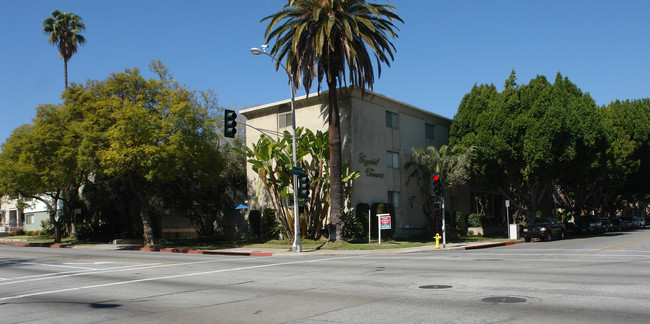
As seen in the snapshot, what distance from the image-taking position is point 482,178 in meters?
40.3

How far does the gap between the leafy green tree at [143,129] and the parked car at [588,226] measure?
36060mm

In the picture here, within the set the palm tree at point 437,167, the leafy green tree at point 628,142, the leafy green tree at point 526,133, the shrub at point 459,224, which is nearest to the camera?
the leafy green tree at point 526,133

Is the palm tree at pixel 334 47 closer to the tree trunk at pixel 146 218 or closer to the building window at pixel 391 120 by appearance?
the building window at pixel 391 120

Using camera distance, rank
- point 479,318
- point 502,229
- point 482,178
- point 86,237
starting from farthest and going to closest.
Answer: point 502,229
point 86,237
point 482,178
point 479,318

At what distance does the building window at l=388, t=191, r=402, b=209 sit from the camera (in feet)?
122

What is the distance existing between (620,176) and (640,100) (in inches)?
494

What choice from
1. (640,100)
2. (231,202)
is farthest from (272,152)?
(640,100)

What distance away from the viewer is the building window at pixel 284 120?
36.9 metres

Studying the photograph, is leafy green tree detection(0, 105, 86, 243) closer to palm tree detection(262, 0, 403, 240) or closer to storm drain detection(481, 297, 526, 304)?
palm tree detection(262, 0, 403, 240)

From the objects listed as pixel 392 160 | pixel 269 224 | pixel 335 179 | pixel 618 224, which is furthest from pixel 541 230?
pixel 618 224

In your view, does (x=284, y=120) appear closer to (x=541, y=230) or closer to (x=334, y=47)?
(x=334, y=47)

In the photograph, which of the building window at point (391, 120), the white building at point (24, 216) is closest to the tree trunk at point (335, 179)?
the building window at point (391, 120)

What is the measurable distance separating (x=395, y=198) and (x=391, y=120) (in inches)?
237

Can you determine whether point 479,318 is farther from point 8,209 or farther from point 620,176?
point 8,209
